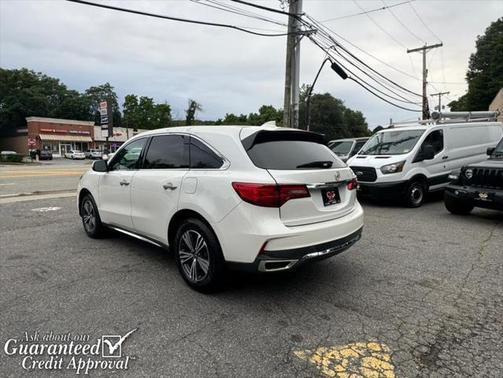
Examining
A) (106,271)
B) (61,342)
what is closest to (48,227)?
(106,271)

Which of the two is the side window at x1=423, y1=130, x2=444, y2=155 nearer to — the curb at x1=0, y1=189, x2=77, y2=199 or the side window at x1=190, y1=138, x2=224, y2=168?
the side window at x1=190, y1=138, x2=224, y2=168

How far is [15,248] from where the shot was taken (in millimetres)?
5348

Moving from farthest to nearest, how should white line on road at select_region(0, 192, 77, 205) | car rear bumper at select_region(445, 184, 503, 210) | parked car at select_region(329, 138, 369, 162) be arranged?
parked car at select_region(329, 138, 369, 162), white line on road at select_region(0, 192, 77, 205), car rear bumper at select_region(445, 184, 503, 210)

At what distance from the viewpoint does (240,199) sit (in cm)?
328

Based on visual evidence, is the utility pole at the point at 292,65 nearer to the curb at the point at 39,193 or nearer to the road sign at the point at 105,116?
the curb at the point at 39,193

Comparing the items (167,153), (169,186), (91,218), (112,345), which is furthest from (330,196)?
(91,218)

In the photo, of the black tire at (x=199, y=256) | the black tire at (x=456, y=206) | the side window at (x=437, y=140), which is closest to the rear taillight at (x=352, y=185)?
the black tire at (x=199, y=256)

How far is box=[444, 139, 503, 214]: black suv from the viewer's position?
6719 millimetres

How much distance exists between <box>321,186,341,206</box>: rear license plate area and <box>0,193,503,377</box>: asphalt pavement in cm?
95

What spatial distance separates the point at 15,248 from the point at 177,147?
316 centimetres

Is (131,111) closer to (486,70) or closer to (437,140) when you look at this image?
(486,70)

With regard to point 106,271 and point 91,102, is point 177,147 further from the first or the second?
point 91,102

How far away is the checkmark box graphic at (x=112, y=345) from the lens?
2.73 m

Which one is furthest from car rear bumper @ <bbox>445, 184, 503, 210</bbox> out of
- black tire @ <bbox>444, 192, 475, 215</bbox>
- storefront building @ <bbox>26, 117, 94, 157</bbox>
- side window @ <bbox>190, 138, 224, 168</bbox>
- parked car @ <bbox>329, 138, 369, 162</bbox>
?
storefront building @ <bbox>26, 117, 94, 157</bbox>
